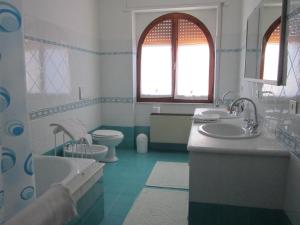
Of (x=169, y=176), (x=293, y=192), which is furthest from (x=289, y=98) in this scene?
(x=169, y=176)

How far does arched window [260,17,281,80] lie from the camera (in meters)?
1.71

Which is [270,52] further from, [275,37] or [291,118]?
[291,118]

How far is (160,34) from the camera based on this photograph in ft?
13.3

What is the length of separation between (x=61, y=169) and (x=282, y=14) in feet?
6.35

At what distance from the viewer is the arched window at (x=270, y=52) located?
171 cm

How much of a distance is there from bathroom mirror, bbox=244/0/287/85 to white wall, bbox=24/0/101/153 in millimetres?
2051

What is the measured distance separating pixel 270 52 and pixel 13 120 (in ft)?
5.71

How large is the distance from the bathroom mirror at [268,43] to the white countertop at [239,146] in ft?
1.26

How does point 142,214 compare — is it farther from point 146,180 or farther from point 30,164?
point 30,164

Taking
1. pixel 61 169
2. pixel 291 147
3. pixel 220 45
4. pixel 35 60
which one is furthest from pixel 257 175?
pixel 220 45

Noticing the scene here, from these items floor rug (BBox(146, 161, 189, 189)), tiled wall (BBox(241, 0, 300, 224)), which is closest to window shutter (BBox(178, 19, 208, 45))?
floor rug (BBox(146, 161, 189, 189))

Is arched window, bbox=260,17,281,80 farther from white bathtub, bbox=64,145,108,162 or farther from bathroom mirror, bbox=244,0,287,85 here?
white bathtub, bbox=64,145,108,162

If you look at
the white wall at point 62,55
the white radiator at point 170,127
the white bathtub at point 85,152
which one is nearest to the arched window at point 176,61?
the white radiator at point 170,127

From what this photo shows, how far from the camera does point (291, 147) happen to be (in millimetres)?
1398
